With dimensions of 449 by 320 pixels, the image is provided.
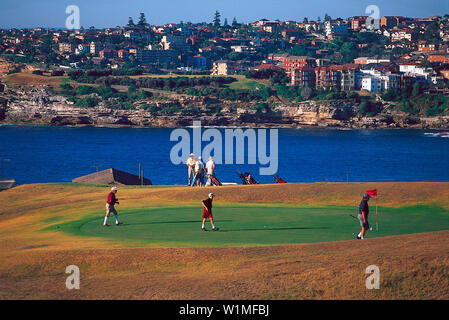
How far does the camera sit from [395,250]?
1650 centimetres

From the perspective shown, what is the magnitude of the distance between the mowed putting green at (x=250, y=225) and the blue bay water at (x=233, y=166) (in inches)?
2026

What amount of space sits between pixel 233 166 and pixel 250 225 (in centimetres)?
7913

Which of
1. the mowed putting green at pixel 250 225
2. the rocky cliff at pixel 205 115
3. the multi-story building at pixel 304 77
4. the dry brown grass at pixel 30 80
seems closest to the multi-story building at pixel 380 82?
the rocky cliff at pixel 205 115

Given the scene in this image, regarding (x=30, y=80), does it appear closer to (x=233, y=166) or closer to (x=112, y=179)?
(x=233, y=166)

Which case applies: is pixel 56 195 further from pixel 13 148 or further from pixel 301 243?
pixel 13 148

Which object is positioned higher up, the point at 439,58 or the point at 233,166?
the point at 439,58

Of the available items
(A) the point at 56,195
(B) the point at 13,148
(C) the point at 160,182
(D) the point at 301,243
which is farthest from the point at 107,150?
(D) the point at 301,243

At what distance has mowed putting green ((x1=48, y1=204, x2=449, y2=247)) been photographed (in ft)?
63.6

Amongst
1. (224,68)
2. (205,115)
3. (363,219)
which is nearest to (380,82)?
(205,115)

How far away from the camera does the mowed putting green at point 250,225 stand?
763 inches

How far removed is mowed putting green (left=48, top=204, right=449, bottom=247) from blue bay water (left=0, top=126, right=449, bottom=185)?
51463 millimetres

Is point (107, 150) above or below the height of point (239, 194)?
below

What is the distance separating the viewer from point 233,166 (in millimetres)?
100812

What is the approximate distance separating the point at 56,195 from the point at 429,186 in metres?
15.4
